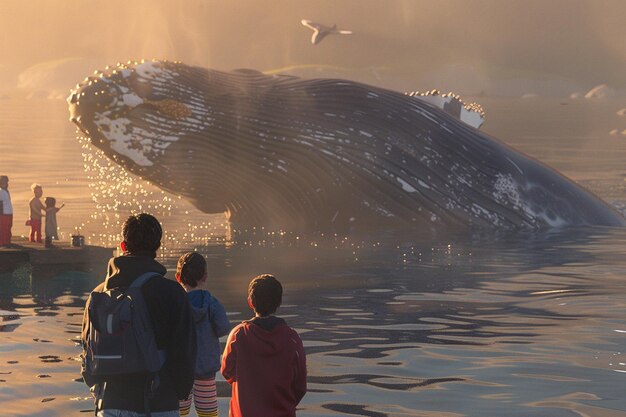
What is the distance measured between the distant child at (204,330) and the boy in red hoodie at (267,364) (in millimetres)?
1295

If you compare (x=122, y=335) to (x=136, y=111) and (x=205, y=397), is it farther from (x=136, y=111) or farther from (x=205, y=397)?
(x=136, y=111)

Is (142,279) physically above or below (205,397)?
above

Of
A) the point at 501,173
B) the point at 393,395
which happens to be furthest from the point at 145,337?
the point at 501,173

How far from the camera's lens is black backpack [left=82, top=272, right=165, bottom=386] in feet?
27.7

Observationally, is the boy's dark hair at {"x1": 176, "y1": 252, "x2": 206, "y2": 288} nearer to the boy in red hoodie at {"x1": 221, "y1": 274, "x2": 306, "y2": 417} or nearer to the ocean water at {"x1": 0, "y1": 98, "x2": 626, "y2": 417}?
the boy in red hoodie at {"x1": 221, "y1": 274, "x2": 306, "y2": 417}

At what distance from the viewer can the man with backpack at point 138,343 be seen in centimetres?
846

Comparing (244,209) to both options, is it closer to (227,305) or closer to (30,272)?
(30,272)

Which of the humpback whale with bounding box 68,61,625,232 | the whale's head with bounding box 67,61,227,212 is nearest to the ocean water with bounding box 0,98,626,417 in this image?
the humpback whale with bounding box 68,61,625,232

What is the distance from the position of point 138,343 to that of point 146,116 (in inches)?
644

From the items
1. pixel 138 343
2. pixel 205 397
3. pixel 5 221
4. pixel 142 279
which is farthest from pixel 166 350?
pixel 5 221

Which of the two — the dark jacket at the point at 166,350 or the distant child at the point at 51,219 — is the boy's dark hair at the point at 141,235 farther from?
the distant child at the point at 51,219

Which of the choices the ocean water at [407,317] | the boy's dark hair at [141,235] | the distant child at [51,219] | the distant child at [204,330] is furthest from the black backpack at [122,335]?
the distant child at [51,219]

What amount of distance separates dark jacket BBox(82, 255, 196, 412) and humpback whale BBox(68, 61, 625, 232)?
1610 centimetres

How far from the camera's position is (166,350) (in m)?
8.58
